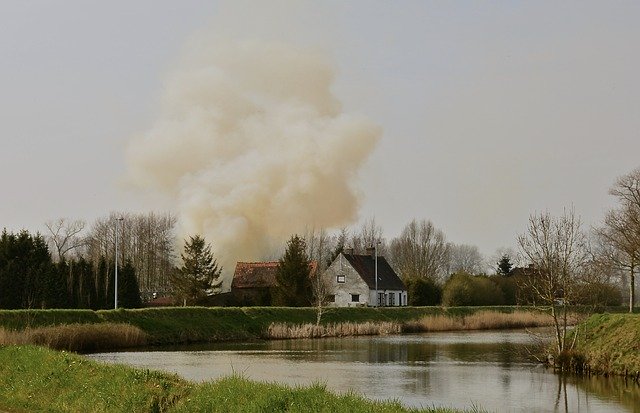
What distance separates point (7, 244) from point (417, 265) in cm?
5700

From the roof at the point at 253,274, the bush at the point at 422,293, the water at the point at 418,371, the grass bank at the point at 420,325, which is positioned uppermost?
the roof at the point at 253,274

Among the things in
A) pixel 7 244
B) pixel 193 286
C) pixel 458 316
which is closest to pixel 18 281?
pixel 7 244

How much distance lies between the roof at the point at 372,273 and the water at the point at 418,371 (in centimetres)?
3374

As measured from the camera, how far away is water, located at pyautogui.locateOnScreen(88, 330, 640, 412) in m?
21.3

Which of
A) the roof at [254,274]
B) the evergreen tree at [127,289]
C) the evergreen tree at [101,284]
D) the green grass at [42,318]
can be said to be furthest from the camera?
the roof at [254,274]

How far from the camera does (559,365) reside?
93.2ft

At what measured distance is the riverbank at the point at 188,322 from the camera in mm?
38719

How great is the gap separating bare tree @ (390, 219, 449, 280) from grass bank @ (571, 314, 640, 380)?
2750 inches

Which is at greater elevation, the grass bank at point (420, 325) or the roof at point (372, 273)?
the roof at point (372, 273)

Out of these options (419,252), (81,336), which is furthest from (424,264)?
(81,336)

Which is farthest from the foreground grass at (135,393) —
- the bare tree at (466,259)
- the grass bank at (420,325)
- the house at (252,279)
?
the bare tree at (466,259)

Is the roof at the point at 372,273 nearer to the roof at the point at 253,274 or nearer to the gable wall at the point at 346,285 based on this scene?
the gable wall at the point at 346,285

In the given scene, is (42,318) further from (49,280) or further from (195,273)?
(195,273)

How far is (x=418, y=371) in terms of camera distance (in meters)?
28.8
